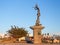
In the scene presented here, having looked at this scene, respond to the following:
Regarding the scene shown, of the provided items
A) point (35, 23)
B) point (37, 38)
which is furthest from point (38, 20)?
point (37, 38)

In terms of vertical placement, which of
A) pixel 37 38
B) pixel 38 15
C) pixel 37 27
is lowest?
pixel 37 38

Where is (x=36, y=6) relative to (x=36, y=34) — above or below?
above

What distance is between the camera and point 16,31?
136 ft

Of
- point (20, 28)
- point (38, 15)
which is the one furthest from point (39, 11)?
point (20, 28)

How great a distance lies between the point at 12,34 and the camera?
41969mm

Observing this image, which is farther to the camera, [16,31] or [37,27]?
[16,31]

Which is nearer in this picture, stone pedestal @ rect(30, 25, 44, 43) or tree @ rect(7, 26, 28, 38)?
stone pedestal @ rect(30, 25, 44, 43)

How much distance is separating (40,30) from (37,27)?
54cm

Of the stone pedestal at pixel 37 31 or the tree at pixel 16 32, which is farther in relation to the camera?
the tree at pixel 16 32

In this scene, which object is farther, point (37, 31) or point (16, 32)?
point (16, 32)

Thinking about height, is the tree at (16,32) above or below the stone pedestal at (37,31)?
above

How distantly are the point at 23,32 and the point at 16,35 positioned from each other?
1.85 m

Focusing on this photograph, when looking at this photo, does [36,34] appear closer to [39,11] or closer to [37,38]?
[37,38]

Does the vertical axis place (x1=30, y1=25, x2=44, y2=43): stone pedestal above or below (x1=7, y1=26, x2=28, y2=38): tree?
below
